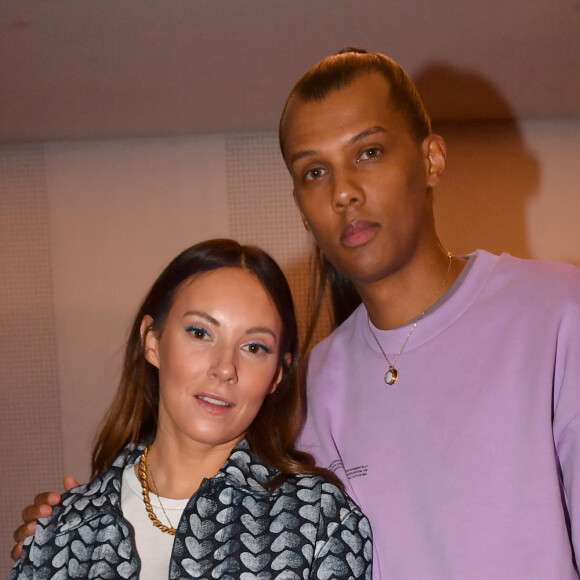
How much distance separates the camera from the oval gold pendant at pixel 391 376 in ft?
6.17

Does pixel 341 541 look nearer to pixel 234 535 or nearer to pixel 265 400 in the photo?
pixel 234 535

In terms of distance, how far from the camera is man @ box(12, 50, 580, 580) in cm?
164

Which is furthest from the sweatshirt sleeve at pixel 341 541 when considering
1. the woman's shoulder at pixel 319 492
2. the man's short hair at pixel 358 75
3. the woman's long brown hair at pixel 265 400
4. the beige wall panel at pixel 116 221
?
the beige wall panel at pixel 116 221

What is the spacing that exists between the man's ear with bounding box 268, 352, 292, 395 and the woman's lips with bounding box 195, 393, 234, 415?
7.7 inches

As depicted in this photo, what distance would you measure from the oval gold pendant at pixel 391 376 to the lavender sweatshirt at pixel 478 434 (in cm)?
1

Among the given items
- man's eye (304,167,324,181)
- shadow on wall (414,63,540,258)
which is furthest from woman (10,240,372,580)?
shadow on wall (414,63,540,258)

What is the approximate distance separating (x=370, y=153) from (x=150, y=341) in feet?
2.32

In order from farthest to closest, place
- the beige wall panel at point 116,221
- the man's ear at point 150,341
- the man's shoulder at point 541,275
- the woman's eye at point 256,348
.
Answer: the beige wall panel at point 116,221 < the man's ear at point 150,341 < the woman's eye at point 256,348 < the man's shoulder at point 541,275

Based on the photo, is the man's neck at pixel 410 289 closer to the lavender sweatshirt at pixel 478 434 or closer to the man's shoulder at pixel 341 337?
the lavender sweatshirt at pixel 478 434

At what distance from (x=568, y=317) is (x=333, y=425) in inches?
23.9

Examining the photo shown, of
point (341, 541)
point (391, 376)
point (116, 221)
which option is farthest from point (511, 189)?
point (341, 541)

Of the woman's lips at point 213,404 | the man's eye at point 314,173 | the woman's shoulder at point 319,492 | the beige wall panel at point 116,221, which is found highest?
the beige wall panel at point 116,221

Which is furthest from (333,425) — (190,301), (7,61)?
(7,61)

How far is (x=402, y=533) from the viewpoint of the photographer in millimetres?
1751
